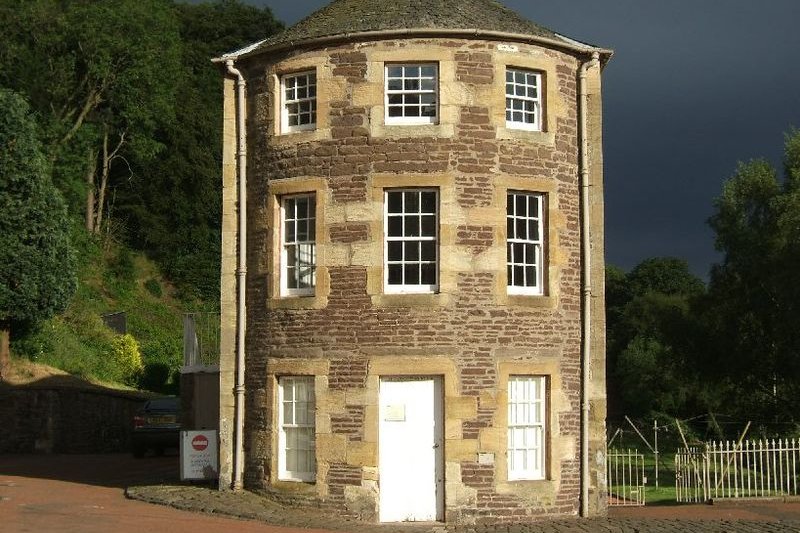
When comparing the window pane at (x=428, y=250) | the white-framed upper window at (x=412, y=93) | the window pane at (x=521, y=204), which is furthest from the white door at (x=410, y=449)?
the white-framed upper window at (x=412, y=93)

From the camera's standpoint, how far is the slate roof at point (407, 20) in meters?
22.6

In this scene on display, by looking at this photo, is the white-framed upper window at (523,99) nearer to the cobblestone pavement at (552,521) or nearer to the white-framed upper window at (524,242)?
the white-framed upper window at (524,242)

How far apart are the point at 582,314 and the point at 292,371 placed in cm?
538

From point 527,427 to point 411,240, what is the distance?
12.8ft

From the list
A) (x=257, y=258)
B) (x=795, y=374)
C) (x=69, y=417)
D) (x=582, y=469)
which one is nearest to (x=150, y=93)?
(x=69, y=417)

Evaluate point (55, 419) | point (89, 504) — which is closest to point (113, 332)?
point (55, 419)

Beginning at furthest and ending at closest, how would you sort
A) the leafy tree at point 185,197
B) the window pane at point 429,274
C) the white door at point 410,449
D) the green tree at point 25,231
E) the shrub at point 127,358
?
the leafy tree at point 185,197
the shrub at point 127,358
the green tree at point 25,231
the window pane at point 429,274
the white door at point 410,449

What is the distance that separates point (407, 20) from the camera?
22.7m

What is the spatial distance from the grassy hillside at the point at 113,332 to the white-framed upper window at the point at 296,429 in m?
22.3

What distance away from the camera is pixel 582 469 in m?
22.9

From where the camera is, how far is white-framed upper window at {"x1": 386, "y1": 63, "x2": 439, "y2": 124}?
74.1ft

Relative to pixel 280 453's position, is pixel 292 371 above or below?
above

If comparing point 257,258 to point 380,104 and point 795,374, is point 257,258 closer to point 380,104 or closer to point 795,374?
point 380,104

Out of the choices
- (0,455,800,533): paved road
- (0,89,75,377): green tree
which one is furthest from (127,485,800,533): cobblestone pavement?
(0,89,75,377): green tree
